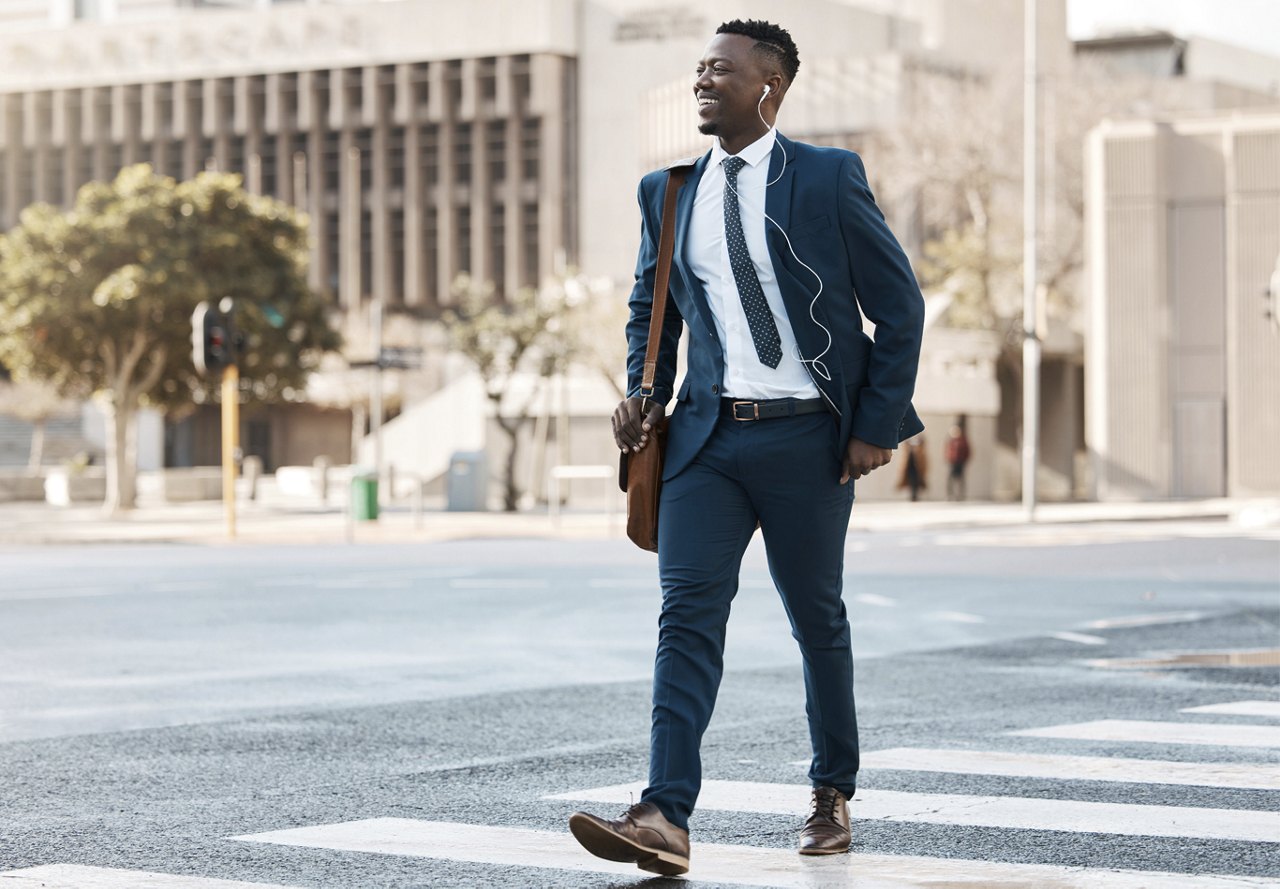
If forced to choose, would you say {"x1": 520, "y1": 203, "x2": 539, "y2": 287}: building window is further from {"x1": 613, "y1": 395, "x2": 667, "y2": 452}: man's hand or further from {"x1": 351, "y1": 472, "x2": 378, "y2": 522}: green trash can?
{"x1": 613, "y1": 395, "x2": 667, "y2": 452}: man's hand

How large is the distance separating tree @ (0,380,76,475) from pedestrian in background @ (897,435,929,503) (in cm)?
3139

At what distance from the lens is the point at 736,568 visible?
15.9 ft

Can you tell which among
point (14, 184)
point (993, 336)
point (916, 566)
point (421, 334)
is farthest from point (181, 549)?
point (14, 184)

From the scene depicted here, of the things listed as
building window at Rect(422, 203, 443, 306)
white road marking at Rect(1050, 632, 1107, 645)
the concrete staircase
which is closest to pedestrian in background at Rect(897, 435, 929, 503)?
white road marking at Rect(1050, 632, 1107, 645)

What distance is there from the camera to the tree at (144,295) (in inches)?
Result: 1449

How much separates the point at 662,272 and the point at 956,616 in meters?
9.39

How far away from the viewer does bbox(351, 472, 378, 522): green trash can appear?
3134 cm

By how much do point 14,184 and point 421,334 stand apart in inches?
817

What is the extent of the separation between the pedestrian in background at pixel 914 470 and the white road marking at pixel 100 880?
36.8 m

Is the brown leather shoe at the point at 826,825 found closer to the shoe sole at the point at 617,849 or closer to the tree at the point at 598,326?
the shoe sole at the point at 617,849

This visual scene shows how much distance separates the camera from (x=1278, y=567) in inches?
771

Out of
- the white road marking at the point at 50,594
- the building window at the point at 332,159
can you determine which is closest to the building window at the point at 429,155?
the building window at the point at 332,159

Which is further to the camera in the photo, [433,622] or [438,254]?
[438,254]

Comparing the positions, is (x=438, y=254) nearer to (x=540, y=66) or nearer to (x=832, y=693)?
(x=540, y=66)
